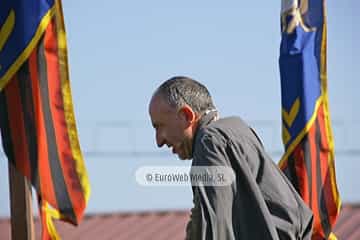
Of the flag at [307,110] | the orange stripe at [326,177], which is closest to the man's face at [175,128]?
the flag at [307,110]

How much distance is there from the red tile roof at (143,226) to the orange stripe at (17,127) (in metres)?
5.01

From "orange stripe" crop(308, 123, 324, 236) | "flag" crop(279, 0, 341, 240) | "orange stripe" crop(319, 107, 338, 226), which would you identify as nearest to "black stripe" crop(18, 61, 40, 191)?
"flag" crop(279, 0, 341, 240)

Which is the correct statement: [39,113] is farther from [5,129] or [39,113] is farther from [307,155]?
[307,155]

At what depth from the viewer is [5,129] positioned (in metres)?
Result: 4.74

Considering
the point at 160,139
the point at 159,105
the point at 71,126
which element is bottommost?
the point at 71,126

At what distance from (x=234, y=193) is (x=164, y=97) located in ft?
1.30

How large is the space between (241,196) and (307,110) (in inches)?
145

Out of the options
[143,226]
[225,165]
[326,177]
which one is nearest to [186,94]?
[225,165]

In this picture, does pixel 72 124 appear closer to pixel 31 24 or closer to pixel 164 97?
pixel 31 24

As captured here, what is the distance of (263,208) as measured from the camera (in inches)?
109

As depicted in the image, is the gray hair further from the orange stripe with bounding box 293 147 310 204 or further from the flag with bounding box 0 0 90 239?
the orange stripe with bounding box 293 147 310 204

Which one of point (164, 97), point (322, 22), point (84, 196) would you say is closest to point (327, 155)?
point (322, 22)

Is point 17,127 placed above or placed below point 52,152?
above

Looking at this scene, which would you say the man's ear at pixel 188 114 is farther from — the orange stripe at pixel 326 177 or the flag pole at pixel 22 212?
the orange stripe at pixel 326 177
